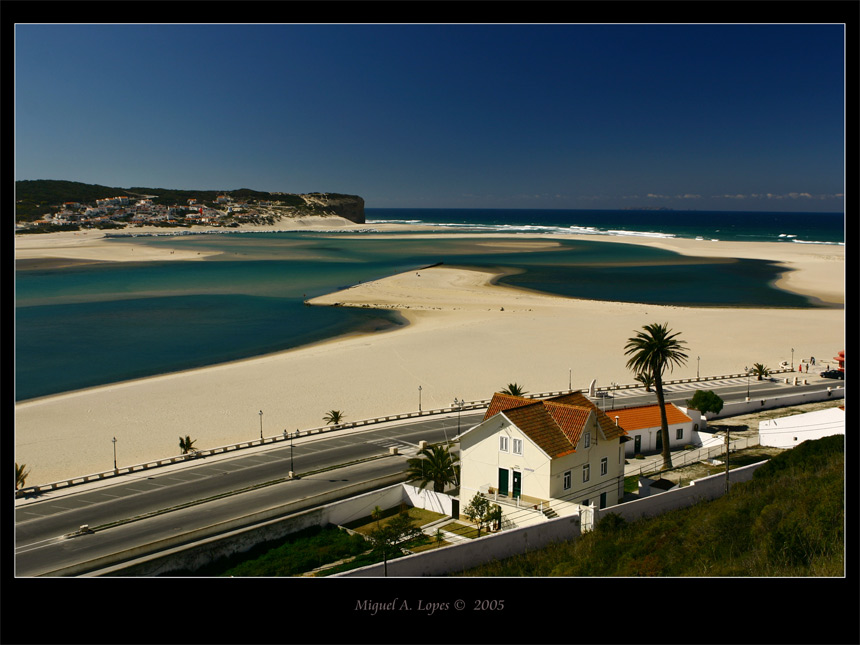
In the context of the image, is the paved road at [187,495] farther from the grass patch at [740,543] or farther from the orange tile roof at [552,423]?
the grass patch at [740,543]

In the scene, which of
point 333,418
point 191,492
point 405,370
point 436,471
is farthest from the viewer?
point 405,370

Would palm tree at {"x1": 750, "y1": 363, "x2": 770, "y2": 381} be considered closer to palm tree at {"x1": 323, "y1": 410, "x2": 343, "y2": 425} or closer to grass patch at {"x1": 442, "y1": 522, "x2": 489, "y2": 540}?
palm tree at {"x1": 323, "y1": 410, "x2": 343, "y2": 425}

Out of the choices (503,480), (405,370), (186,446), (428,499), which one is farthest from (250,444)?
(405,370)

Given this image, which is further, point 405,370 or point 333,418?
point 405,370

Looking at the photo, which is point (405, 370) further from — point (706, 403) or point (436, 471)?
point (436, 471)

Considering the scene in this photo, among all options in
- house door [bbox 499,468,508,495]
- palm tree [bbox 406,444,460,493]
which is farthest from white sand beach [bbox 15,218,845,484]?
house door [bbox 499,468,508,495]
